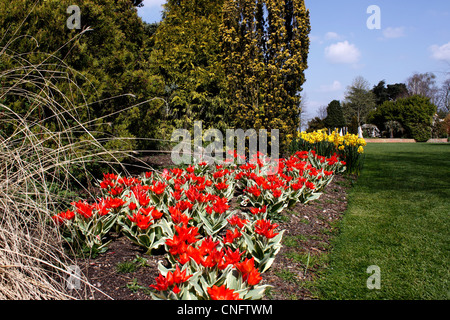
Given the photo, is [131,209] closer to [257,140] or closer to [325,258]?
[325,258]

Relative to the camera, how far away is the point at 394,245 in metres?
2.76

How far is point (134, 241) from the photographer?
7.52 feet

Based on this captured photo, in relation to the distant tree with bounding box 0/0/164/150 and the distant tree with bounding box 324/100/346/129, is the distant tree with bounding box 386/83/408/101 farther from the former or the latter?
the distant tree with bounding box 0/0/164/150

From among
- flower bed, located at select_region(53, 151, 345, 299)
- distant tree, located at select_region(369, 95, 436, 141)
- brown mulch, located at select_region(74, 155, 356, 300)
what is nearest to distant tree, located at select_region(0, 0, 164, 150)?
flower bed, located at select_region(53, 151, 345, 299)

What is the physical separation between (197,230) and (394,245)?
1965 mm

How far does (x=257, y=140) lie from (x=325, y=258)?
460 centimetres

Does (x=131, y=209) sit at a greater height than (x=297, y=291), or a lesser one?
greater

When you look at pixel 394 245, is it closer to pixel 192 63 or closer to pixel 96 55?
pixel 96 55

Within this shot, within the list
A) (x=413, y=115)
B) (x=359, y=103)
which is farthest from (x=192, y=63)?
(x=359, y=103)

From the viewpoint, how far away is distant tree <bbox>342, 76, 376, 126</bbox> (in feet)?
129

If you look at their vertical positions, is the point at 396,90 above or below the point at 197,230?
above

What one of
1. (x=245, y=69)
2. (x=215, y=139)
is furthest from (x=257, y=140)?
(x=245, y=69)
